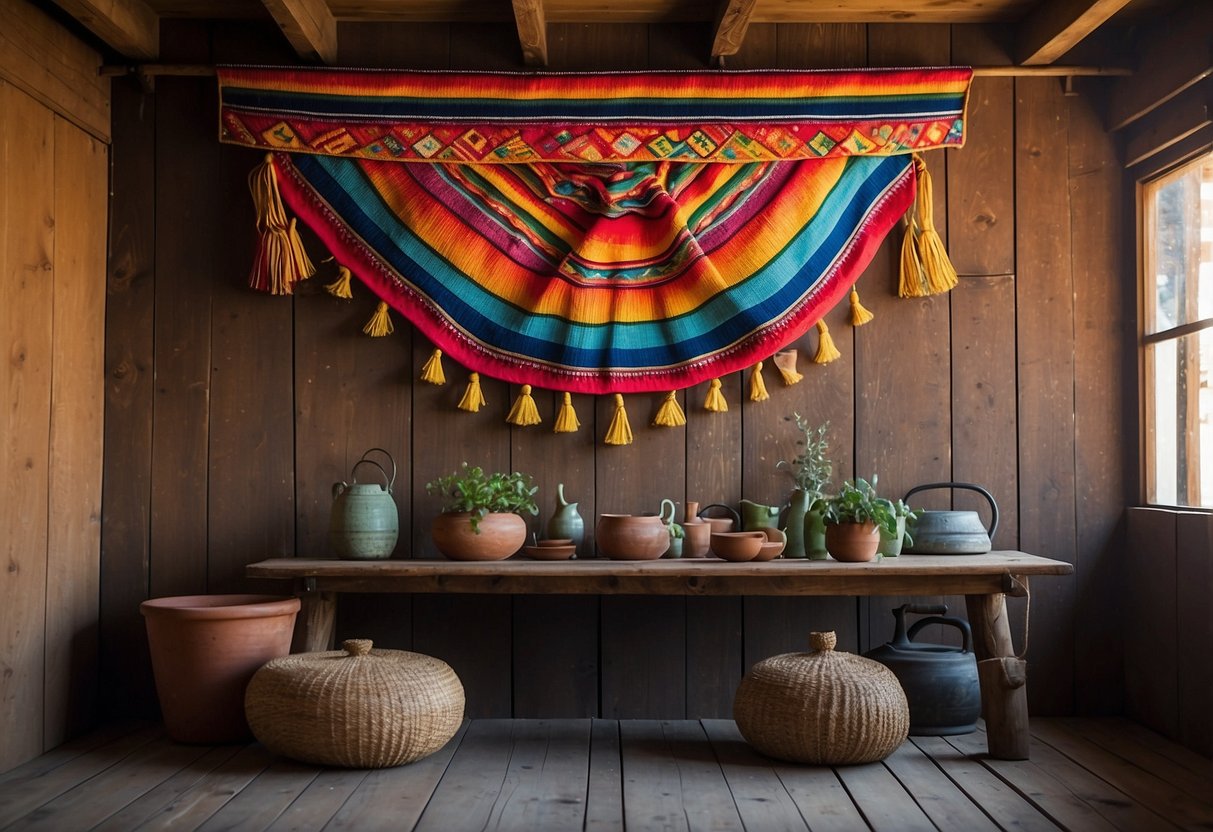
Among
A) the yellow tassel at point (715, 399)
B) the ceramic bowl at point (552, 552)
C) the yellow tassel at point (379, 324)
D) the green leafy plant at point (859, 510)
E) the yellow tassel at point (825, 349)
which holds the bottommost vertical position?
the ceramic bowl at point (552, 552)

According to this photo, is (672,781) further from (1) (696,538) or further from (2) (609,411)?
(2) (609,411)

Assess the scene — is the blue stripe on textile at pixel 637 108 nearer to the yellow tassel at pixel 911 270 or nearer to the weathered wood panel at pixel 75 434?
the yellow tassel at pixel 911 270

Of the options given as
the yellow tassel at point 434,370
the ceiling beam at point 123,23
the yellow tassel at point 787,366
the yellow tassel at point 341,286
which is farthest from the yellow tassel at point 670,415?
the ceiling beam at point 123,23

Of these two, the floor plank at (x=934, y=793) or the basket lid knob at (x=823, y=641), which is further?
the basket lid knob at (x=823, y=641)

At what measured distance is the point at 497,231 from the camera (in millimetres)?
3451

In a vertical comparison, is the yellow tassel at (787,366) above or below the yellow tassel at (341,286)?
below

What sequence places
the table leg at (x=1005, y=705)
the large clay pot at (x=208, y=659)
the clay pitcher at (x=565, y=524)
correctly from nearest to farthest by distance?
the table leg at (x=1005, y=705) < the large clay pot at (x=208, y=659) < the clay pitcher at (x=565, y=524)

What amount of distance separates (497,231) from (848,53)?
1.24 m

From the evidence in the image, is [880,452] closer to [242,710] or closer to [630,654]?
[630,654]

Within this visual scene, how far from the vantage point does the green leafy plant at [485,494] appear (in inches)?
125

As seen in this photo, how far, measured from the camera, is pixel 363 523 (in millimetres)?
3186

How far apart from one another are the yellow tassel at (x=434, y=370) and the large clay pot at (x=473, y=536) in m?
0.46

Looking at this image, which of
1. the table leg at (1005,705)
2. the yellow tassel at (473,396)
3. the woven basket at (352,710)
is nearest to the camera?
the woven basket at (352,710)

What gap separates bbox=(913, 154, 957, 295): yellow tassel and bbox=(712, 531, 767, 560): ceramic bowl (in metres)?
0.98
